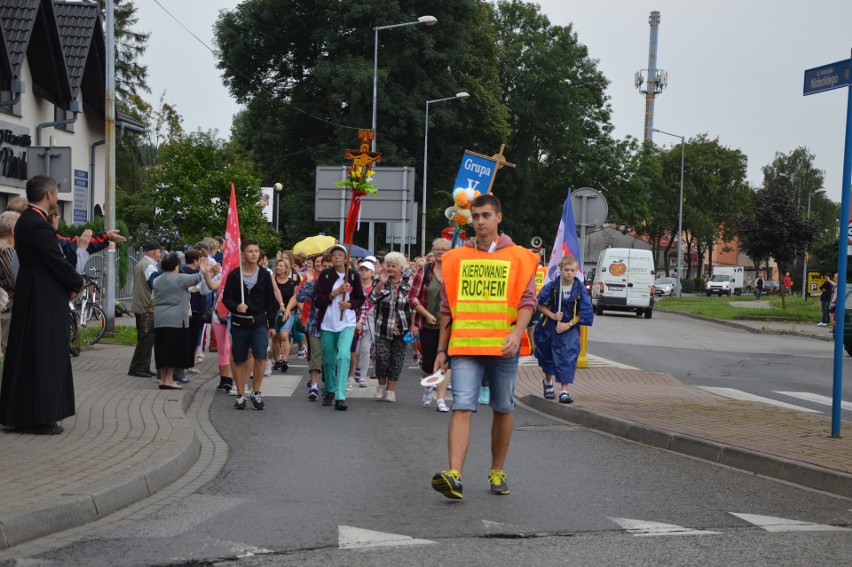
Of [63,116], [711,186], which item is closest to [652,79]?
[711,186]

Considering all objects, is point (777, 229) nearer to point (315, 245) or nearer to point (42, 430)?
point (315, 245)

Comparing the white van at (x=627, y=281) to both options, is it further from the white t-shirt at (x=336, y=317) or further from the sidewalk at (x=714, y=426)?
the white t-shirt at (x=336, y=317)

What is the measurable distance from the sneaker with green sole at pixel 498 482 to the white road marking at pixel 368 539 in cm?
137

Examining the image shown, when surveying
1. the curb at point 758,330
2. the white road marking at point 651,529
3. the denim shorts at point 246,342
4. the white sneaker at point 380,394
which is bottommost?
the curb at point 758,330

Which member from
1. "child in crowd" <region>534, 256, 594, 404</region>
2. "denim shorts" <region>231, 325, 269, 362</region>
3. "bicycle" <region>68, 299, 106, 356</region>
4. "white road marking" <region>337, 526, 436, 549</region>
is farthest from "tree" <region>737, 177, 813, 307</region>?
"white road marking" <region>337, 526, 436, 549</region>

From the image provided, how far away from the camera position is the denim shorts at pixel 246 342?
1189 cm

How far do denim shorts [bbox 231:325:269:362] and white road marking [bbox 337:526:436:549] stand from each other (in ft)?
19.2

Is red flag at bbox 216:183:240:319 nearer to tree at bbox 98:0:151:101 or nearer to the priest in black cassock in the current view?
the priest in black cassock

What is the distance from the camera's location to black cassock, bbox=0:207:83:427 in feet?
28.9

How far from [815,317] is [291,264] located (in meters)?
24.5

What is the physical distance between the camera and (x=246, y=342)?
1191 centimetres

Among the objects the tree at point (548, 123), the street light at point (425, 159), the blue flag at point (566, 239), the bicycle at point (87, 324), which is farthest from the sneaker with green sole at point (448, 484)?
the tree at point (548, 123)

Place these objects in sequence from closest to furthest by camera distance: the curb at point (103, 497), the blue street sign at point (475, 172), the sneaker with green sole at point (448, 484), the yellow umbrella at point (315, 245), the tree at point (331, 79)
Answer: the curb at point (103, 497), the sneaker with green sole at point (448, 484), the blue street sign at point (475, 172), the yellow umbrella at point (315, 245), the tree at point (331, 79)

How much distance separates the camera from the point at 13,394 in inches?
348
